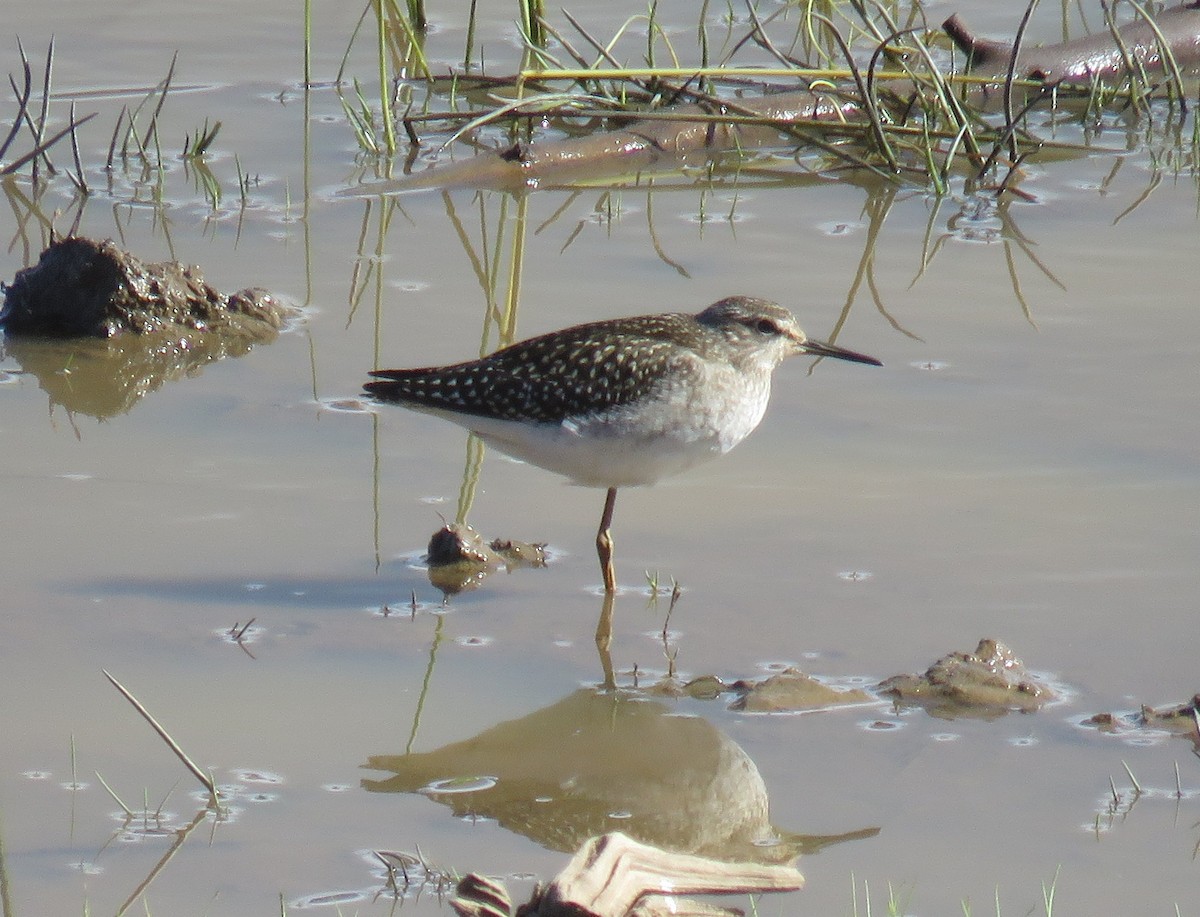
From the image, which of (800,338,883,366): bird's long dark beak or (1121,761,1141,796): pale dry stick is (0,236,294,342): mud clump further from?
(1121,761,1141,796): pale dry stick

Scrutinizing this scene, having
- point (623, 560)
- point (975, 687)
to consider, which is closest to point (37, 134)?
point (623, 560)

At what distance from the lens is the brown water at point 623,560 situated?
14.3 ft

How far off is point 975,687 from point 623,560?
4.91ft

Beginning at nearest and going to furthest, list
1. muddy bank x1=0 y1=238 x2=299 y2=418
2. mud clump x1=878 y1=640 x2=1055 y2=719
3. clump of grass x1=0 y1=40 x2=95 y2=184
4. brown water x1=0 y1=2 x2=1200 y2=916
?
brown water x1=0 y1=2 x2=1200 y2=916
mud clump x1=878 y1=640 x2=1055 y2=719
muddy bank x1=0 y1=238 x2=299 y2=418
clump of grass x1=0 y1=40 x2=95 y2=184

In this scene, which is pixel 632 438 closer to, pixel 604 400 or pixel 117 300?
pixel 604 400

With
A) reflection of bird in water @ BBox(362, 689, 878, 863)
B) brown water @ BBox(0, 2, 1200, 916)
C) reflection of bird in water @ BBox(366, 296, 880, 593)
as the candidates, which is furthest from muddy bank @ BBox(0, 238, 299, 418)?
reflection of bird in water @ BBox(362, 689, 878, 863)

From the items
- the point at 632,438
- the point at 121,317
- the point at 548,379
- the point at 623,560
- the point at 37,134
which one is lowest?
the point at 623,560

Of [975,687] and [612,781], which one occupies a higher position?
[975,687]

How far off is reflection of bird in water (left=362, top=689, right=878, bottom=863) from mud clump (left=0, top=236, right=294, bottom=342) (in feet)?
10.4

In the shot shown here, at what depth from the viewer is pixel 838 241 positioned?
8578mm

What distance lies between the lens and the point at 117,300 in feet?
24.6

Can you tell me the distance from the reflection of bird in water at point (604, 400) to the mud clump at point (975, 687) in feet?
3.77

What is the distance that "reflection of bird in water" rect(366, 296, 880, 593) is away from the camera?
5.82 m

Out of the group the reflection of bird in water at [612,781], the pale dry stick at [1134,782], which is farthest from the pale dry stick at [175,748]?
the pale dry stick at [1134,782]
